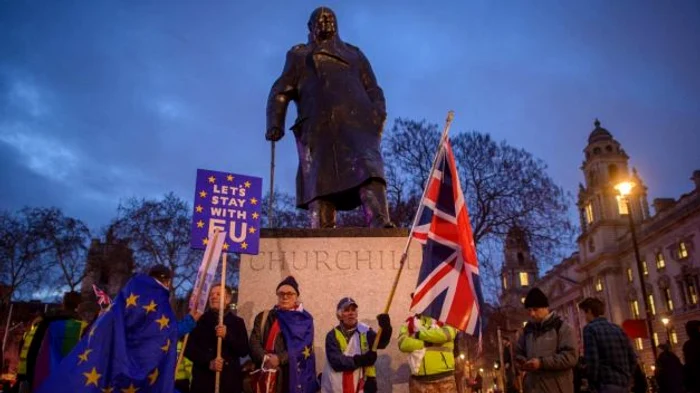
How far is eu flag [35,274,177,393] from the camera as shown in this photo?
12.0 ft

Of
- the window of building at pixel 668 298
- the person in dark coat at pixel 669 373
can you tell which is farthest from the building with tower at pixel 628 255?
the person in dark coat at pixel 669 373

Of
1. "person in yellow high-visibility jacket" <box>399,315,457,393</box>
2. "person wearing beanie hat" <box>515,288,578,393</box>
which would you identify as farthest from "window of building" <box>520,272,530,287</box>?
"person in yellow high-visibility jacket" <box>399,315,457,393</box>

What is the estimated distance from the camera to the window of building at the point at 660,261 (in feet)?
180

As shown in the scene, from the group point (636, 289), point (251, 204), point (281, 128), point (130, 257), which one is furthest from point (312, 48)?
point (636, 289)

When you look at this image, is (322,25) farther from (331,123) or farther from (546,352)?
(546,352)

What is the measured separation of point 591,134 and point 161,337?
8728 centimetres

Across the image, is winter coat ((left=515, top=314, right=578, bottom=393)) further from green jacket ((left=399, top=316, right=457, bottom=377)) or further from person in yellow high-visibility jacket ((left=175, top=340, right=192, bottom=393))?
person in yellow high-visibility jacket ((left=175, top=340, right=192, bottom=393))

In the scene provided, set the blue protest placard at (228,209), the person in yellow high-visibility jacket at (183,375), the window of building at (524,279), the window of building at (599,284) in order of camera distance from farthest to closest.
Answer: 1. the window of building at (524,279)
2. the window of building at (599,284)
3. the blue protest placard at (228,209)
4. the person in yellow high-visibility jacket at (183,375)

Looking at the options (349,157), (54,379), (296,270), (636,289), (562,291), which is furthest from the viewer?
(562,291)

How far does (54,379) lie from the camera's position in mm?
3633

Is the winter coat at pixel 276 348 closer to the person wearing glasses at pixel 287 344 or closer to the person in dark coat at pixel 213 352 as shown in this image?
the person wearing glasses at pixel 287 344

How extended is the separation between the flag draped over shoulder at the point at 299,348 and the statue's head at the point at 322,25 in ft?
13.5

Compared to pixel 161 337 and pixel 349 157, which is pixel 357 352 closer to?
pixel 161 337

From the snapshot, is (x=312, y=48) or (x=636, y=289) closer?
(x=312, y=48)
